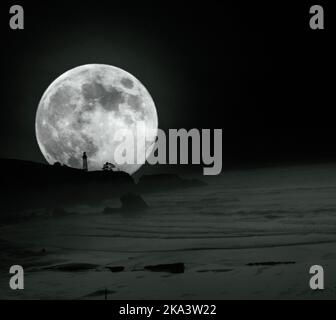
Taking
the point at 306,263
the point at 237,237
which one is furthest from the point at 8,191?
the point at 306,263

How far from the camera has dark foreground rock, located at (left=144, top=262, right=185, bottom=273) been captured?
106 ft

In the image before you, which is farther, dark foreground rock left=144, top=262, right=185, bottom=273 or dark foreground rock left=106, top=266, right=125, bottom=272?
dark foreground rock left=106, top=266, right=125, bottom=272

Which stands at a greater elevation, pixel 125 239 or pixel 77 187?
pixel 77 187

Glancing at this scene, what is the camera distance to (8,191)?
7825 centimetres

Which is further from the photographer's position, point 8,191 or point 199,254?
point 8,191

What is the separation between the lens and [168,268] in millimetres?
34094

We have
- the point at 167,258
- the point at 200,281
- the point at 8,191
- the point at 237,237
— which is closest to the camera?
the point at 200,281

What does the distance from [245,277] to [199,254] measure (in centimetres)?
1317

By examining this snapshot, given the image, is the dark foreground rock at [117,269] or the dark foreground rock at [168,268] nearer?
the dark foreground rock at [168,268]

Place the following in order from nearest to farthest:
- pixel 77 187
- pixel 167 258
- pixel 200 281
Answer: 1. pixel 200 281
2. pixel 167 258
3. pixel 77 187

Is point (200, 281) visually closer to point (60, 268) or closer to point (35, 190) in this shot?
point (60, 268)

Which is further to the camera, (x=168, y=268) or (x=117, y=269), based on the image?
(x=168, y=268)

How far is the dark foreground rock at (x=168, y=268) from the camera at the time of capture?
1277 inches

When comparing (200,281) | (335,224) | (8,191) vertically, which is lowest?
(200,281)
